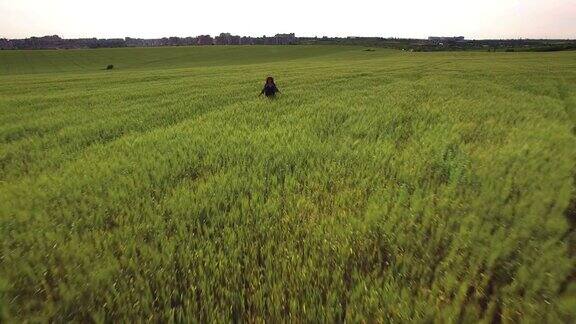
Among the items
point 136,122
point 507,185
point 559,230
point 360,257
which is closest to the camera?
point 360,257

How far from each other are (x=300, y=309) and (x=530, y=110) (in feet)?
25.6

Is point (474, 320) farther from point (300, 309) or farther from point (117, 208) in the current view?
point (117, 208)

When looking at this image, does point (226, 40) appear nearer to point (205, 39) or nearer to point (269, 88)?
point (205, 39)

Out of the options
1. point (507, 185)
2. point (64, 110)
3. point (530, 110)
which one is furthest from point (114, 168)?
point (530, 110)

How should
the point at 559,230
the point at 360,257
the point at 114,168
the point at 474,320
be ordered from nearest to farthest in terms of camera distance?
the point at 474,320 → the point at 360,257 → the point at 559,230 → the point at 114,168

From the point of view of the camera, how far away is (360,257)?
2279 mm

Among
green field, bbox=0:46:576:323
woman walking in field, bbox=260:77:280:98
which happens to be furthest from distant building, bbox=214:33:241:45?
green field, bbox=0:46:576:323

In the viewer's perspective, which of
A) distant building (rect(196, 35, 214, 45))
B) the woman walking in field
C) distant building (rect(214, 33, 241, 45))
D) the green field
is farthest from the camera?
distant building (rect(214, 33, 241, 45))

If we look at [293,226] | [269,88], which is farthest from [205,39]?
[293,226]

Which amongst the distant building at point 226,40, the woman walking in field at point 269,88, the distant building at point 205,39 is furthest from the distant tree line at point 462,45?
the woman walking in field at point 269,88

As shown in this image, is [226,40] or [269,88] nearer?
[269,88]

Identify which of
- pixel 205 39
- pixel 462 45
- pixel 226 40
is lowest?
pixel 462 45

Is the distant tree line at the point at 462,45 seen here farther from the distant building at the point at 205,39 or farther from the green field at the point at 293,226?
the green field at the point at 293,226

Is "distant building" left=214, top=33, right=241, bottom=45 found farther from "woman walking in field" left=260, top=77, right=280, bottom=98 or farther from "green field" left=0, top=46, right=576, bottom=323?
"green field" left=0, top=46, right=576, bottom=323
